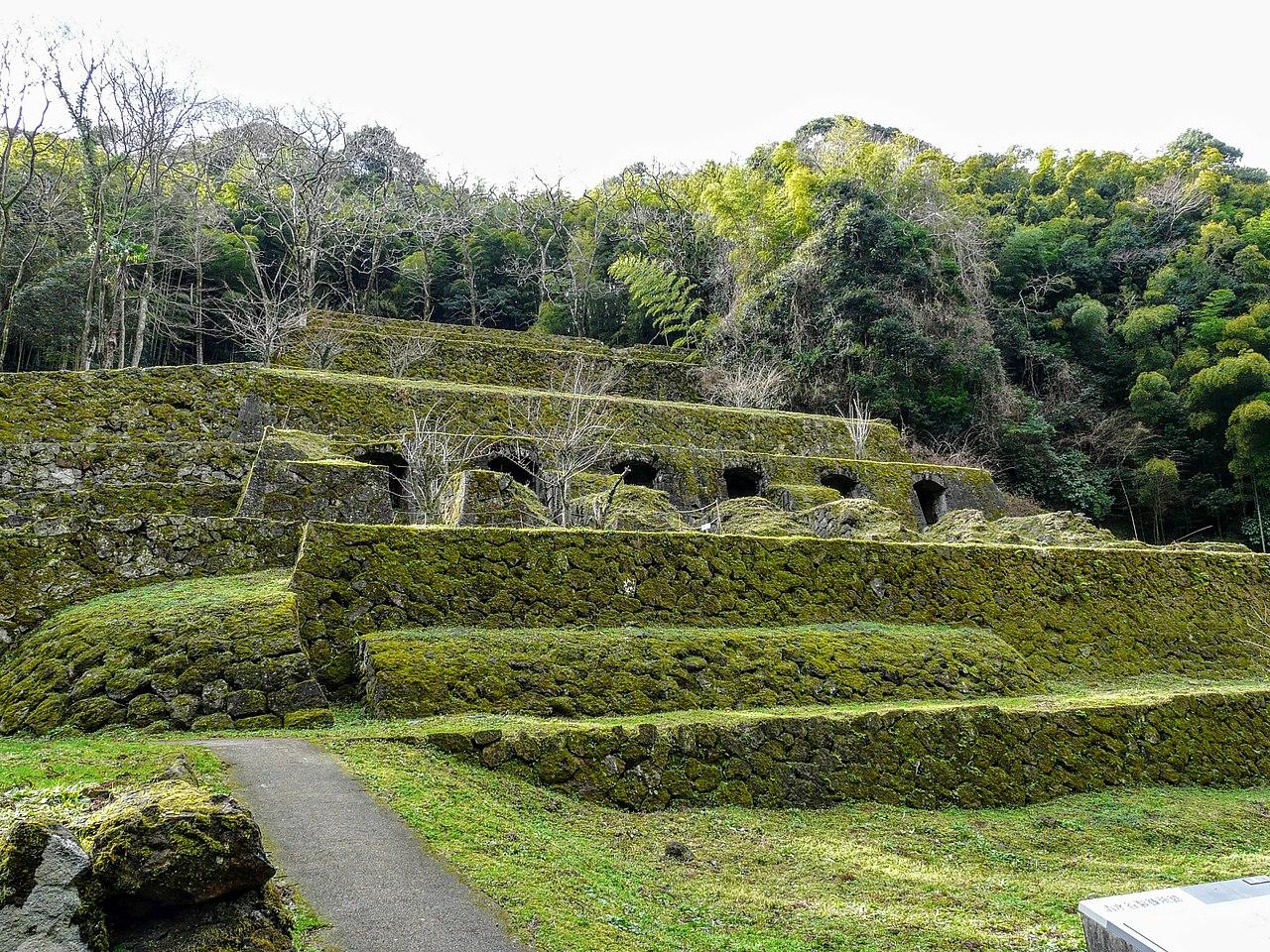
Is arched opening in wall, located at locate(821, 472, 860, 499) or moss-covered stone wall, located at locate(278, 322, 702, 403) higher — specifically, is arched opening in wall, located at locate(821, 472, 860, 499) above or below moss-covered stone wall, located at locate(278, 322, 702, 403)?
below

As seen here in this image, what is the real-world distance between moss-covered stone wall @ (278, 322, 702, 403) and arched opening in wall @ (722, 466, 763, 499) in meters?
5.90

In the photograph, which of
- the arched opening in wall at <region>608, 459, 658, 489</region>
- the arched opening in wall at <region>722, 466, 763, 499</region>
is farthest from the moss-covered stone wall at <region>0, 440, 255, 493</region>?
the arched opening in wall at <region>722, 466, 763, 499</region>

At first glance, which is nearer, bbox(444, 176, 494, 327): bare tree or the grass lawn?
the grass lawn

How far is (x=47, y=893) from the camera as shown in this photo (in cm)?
240

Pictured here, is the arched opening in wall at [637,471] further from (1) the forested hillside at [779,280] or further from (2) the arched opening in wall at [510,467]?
(1) the forested hillside at [779,280]

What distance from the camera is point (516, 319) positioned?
3256 centimetres

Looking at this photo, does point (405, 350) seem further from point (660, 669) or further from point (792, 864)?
point (792, 864)

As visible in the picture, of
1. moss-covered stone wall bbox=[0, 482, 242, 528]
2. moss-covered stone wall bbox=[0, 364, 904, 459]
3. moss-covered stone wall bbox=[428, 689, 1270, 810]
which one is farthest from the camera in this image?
moss-covered stone wall bbox=[0, 364, 904, 459]

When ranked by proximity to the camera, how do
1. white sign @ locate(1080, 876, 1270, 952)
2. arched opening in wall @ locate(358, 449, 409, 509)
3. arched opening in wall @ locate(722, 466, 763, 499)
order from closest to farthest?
white sign @ locate(1080, 876, 1270, 952)
arched opening in wall @ locate(358, 449, 409, 509)
arched opening in wall @ locate(722, 466, 763, 499)

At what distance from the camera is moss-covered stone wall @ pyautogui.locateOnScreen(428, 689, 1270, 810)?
5863 millimetres

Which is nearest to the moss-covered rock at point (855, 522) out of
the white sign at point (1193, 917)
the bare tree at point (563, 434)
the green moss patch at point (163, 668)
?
the bare tree at point (563, 434)

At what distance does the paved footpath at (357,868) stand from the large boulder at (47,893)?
855 millimetres

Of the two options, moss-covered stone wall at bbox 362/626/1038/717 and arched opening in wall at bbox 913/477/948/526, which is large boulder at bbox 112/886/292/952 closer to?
moss-covered stone wall at bbox 362/626/1038/717

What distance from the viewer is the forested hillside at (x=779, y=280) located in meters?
21.3
